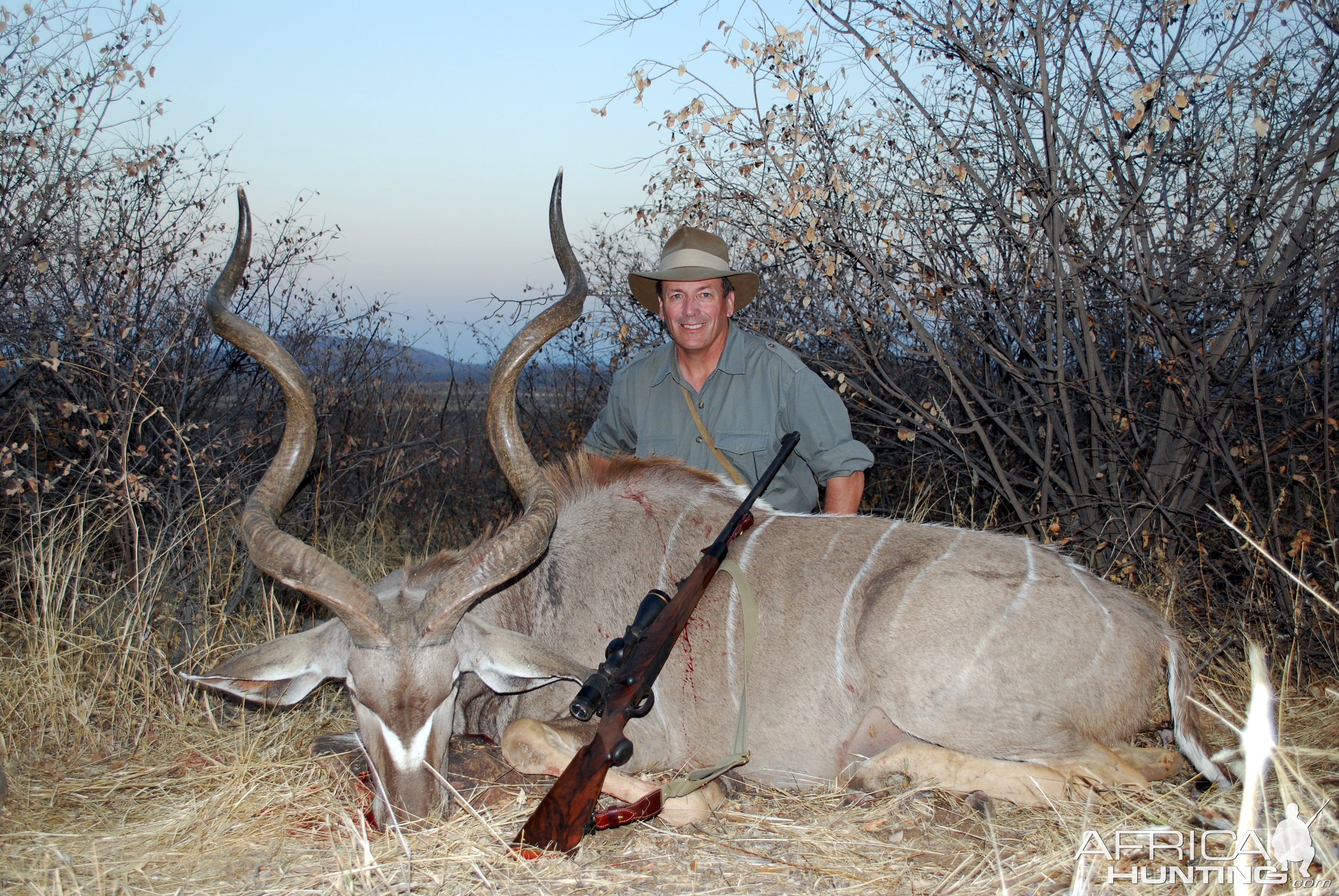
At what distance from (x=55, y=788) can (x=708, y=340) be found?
8.29 feet

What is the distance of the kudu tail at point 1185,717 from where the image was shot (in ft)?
8.21

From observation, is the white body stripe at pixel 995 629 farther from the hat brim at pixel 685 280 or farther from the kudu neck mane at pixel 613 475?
the hat brim at pixel 685 280

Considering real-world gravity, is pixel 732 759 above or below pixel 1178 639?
below

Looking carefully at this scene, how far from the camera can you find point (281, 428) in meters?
4.95

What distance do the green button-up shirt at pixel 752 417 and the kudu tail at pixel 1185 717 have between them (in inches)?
49.4

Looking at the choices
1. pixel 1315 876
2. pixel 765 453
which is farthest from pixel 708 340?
pixel 1315 876

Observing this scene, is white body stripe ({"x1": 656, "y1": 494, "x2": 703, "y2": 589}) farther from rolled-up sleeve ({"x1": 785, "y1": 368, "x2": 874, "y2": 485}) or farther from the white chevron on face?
the white chevron on face

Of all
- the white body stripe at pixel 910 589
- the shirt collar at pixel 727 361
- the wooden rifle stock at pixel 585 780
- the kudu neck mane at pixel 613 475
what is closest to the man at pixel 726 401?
the shirt collar at pixel 727 361

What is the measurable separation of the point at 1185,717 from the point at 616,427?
229cm

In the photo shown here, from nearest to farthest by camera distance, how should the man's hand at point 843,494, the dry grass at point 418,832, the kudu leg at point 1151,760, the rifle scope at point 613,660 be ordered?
1. the dry grass at point 418,832
2. the rifle scope at point 613,660
3. the kudu leg at point 1151,760
4. the man's hand at point 843,494

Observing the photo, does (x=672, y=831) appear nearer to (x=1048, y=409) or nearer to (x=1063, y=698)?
(x=1063, y=698)

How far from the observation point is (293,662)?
2.54 m

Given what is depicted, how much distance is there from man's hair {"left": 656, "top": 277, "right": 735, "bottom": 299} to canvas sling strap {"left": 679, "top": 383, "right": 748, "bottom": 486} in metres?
0.38

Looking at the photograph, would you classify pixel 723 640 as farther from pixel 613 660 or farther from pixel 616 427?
pixel 616 427
